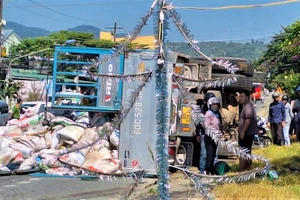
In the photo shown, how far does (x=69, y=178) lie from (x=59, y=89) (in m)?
3.40

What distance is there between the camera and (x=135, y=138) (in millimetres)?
10992

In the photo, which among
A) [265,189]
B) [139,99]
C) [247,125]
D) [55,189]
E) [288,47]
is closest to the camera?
[265,189]

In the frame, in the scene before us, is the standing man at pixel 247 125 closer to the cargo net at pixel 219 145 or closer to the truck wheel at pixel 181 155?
the truck wheel at pixel 181 155

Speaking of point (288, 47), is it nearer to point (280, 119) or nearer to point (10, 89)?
point (280, 119)

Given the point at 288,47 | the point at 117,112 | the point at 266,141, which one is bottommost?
the point at 266,141

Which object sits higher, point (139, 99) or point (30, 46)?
point (30, 46)

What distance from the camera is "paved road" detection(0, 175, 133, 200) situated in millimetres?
9289

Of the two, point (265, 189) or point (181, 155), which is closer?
point (265, 189)

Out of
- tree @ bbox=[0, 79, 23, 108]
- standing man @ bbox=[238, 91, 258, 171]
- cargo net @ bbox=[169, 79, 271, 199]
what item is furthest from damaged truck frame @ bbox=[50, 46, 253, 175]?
tree @ bbox=[0, 79, 23, 108]

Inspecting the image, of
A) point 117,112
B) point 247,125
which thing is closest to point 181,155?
point 247,125

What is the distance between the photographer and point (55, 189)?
10.0 meters

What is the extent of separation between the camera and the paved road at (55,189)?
30.5ft

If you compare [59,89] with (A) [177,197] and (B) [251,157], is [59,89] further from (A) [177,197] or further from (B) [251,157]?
(B) [251,157]

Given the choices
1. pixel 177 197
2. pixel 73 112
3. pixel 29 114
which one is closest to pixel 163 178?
pixel 177 197
